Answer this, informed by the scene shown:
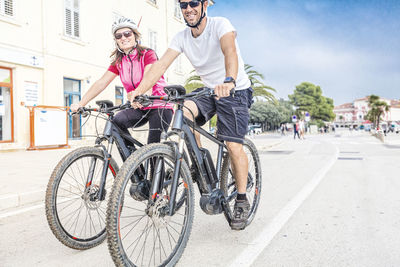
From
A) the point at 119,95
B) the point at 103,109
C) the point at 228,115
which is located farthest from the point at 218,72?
the point at 119,95

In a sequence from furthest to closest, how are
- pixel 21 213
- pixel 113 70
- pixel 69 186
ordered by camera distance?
pixel 21 213 < pixel 113 70 < pixel 69 186

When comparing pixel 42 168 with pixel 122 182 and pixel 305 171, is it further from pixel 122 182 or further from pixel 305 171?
pixel 122 182

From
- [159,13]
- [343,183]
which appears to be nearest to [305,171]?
[343,183]

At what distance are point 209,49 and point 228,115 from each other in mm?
568

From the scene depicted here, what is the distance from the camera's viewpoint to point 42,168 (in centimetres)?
763

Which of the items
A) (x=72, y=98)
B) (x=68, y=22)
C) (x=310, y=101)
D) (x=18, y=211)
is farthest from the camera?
(x=310, y=101)

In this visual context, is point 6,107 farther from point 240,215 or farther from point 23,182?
point 240,215

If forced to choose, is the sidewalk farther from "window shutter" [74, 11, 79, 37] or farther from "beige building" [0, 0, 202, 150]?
"window shutter" [74, 11, 79, 37]

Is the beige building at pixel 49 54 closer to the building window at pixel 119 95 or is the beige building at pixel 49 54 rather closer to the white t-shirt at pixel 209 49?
the building window at pixel 119 95

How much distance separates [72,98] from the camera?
1496 cm

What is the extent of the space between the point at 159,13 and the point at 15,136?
1166 centimetres

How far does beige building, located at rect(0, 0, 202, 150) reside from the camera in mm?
12234

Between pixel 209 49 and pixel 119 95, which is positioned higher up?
pixel 119 95

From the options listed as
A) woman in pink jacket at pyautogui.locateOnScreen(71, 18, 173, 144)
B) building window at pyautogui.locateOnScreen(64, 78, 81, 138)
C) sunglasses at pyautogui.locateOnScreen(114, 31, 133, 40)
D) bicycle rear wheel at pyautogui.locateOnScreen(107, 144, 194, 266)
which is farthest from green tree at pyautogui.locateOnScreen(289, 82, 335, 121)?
bicycle rear wheel at pyautogui.locateOnScreen(107, 144, 194, 266)
